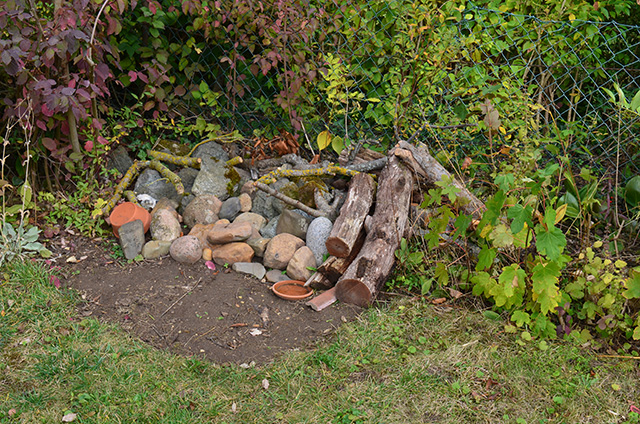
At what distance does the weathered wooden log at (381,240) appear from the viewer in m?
3.17

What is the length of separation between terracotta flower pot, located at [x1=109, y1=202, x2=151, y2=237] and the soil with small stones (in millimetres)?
272

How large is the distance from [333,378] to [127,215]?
209 centimetres

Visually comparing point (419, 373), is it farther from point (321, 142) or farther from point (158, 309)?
point (321, 142)

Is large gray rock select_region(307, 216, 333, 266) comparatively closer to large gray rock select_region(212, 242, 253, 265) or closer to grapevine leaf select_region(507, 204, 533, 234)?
large gray rock select_region(212, 242, 253, 265)

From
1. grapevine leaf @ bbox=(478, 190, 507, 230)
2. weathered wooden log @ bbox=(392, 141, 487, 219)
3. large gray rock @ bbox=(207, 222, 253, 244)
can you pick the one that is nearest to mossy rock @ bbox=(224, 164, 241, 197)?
large gray rock @ bbox=(207, 222, 253, 244)

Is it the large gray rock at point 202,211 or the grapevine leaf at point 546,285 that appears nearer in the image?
the grapevine leaf at point 546,285

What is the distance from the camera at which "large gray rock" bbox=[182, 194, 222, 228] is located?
4031 millimetres

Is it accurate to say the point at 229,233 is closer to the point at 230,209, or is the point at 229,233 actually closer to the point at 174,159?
the point at 230,209

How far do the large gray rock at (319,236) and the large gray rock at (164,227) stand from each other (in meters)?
1.00

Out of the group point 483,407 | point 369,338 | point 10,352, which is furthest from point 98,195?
point 483,407

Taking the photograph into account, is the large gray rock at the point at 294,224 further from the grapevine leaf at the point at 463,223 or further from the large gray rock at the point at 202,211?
the grapevine leaf at the point at 463,223

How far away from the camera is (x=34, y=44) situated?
337 cm

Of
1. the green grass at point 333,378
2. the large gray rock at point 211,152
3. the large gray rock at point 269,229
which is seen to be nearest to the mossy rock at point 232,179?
the large gray rock at point 211,152

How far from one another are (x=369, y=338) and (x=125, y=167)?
277 centimetres
